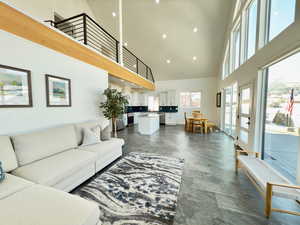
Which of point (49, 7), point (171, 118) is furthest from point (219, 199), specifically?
point (171, 118)

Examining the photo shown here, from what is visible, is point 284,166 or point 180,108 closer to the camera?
point 284,166

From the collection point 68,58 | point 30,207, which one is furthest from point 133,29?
point 30,207

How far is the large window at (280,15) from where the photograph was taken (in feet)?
6.65

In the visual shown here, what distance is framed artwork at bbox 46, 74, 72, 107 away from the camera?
2609 millimetres

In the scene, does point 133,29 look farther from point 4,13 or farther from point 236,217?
point 236,217

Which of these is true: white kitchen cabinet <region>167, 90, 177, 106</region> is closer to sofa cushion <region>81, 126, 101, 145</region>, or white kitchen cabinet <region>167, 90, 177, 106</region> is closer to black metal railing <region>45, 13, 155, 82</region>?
black metal railing <region>45, 13, 155, 82</region>

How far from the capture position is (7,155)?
5.55 ft

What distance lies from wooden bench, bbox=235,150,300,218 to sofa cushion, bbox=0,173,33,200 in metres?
2.72

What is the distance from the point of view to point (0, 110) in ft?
6.41

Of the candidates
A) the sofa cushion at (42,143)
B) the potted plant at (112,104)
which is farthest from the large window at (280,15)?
the sofa cushion at (42,143)

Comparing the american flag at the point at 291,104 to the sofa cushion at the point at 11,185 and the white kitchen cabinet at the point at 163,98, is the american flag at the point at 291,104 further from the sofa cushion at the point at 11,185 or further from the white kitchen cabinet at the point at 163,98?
the white kitchen cabinet at the point at 163,98

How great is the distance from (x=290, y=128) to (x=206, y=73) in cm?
643

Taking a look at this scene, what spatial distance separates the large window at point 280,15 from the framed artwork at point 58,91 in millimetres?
4366

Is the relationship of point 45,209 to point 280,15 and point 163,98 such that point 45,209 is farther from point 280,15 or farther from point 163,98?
point 163,98
